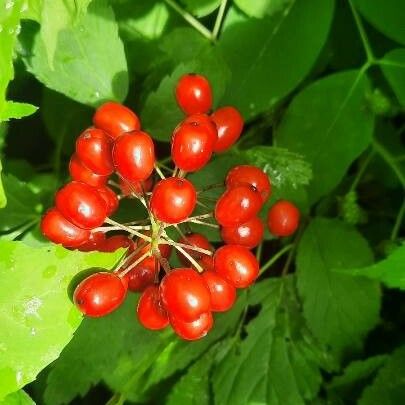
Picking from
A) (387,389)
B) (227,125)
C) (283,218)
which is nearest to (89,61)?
(227,125)

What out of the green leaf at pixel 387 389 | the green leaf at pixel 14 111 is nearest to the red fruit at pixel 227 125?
the green leaf at pixel 14 111

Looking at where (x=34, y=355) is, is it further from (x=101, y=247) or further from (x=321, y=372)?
(x=321, y=372)

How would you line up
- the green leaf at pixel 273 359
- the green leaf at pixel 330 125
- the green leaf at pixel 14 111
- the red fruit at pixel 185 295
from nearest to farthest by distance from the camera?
the green leaf at pixel 14 111
the red fruit at pixel 185 295
the green leaf at pixel 330 125
the green leaf at pixel 273 359

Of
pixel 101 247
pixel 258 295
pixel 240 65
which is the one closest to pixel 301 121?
pixel 240 65

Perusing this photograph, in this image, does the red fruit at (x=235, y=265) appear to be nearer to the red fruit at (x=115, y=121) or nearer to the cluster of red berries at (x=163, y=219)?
the cluster of red berries at (x=163, y=219)

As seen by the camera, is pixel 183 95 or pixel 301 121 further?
pixel 301 121

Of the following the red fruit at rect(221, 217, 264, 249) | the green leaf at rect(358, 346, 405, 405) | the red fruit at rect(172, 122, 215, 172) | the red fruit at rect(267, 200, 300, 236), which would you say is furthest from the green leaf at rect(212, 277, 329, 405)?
the red fruit at rect(172, 122, 215, 172)

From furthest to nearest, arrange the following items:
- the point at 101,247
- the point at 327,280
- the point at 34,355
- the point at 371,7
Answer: the point at 327,280, the point at 371,7, the point at 101,247, the point at 34,355
